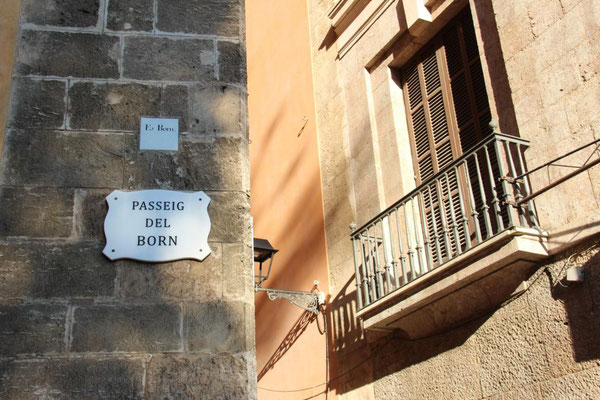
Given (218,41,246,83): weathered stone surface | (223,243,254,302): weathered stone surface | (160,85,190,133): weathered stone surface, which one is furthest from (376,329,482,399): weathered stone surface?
(160,85,190,133): weathered stone surface

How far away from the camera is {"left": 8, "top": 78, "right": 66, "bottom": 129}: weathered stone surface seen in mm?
3600

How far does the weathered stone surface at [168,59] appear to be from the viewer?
12.4ft

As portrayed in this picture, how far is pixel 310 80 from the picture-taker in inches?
449

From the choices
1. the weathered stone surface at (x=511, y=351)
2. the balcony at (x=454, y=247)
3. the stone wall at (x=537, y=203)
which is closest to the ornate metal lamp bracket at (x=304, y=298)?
the stone wall at (x=537, y=203)

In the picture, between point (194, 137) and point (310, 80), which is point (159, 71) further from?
point (310, 80)

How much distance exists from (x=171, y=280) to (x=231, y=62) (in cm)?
115

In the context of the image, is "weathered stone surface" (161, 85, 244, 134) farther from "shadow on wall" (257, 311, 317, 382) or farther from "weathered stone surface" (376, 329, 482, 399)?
"shadow on wall" (257, 311, 317, 382)

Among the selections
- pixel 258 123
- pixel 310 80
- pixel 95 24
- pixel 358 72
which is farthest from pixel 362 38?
pixel 95 24

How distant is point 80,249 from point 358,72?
7234mm

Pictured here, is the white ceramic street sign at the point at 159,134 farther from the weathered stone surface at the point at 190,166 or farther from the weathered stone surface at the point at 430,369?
the weathered stone surface at the point at 430,369

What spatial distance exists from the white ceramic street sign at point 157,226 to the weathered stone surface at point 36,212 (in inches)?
7.2

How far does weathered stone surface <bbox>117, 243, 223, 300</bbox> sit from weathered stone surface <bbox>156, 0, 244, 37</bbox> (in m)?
1.20

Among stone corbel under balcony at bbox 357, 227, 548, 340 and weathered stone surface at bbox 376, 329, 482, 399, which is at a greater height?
stone corbel under balcony at bbox 357, 227, 548, 340

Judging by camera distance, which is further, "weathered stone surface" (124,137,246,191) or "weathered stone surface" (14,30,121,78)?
"weathered stone surface" (14,30,121,78)
